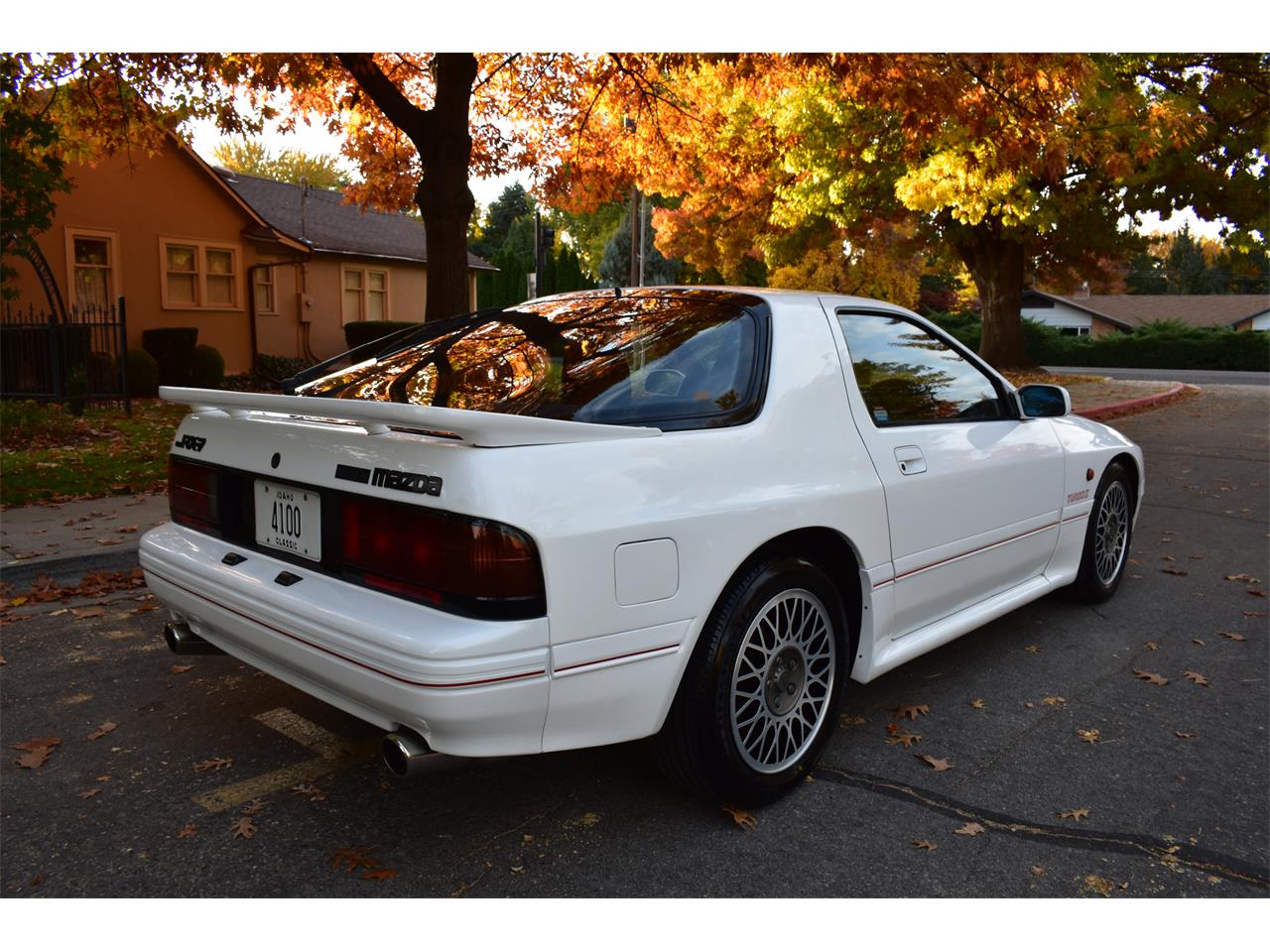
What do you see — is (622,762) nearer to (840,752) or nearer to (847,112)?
(840,752)

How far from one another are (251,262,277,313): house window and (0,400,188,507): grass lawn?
30.7ft

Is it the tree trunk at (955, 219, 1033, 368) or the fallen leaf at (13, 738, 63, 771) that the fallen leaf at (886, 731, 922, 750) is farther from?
the tree trunk at (955, 219, 1033, 368)

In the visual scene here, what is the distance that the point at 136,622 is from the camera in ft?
16.3

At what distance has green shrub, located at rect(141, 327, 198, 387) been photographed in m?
19.1

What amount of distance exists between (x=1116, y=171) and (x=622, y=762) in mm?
13637

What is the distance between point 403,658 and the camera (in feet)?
8.06

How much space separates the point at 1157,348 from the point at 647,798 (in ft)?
148

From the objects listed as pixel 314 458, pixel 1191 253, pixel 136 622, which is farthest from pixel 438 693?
pixel 1191 253

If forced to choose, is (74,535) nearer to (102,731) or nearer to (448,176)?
(102,731)

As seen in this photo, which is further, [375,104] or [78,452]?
[375,104]

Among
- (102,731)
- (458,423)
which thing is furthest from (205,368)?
(458,423)

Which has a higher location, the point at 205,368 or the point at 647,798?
the point at 205,368

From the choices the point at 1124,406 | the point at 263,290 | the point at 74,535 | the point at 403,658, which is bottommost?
the point at 74,535

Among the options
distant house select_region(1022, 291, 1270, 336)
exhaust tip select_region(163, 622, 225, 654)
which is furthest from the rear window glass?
distant house select_region(1022, 291, 1270, 336)
